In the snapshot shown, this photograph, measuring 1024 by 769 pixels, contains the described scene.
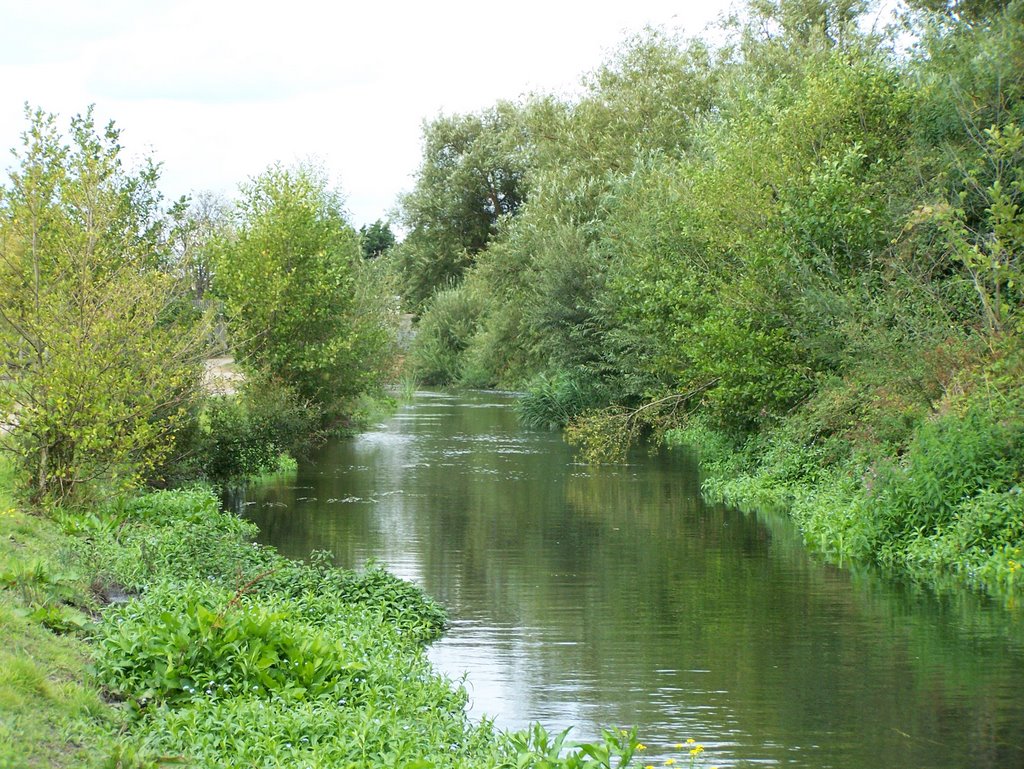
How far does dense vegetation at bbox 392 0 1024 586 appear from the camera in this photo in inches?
595

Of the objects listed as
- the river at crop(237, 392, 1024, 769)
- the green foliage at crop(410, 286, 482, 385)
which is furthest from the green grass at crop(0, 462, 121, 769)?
the green foliage at crop(410, 286, 482, 385)

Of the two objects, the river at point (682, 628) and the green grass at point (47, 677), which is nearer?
the green grass at point (47, 677)

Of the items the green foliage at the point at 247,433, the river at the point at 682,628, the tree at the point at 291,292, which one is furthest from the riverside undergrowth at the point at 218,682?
the tree at the point at 291,292

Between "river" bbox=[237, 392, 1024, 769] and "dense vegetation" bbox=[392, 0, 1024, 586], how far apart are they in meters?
1.54

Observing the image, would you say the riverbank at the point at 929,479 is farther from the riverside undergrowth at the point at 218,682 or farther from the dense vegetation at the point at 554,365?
the riverside undergrowth at the point at 218,682

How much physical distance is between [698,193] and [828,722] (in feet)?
55.9

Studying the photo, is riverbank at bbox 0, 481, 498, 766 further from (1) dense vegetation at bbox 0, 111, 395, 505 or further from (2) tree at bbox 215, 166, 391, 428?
(2) tree at bbox 215, 166, 391, 428

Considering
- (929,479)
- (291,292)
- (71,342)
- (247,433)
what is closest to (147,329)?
(71,342)

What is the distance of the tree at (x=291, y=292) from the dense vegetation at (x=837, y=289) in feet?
23.0

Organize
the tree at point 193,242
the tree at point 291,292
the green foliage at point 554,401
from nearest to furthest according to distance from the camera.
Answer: the tree at point 193,242 < the tree at point 291,292 < the green foliage at point 554,401

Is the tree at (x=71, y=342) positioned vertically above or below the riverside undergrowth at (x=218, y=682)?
above

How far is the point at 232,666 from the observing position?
7.94 metres

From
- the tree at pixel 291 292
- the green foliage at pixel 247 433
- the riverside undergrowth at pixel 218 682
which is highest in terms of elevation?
the tree at pixel 291 292

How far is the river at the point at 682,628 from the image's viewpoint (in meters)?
8.61
